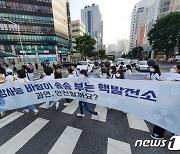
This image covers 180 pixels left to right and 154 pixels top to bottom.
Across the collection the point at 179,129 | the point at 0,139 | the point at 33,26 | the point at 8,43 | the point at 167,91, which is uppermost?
the point at 33,26

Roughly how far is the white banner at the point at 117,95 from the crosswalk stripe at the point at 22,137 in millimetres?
807

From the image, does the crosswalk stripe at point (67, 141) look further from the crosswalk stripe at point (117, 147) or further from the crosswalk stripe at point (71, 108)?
the crosswalk stripe at point (71, 108)

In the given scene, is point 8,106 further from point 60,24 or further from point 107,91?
point 60,24

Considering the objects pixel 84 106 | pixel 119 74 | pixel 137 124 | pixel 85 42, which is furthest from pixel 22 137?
pixel 85 42

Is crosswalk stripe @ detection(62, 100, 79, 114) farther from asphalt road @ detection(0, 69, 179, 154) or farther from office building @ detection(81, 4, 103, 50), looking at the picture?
office building @ detection(81, 4, 103, 50)

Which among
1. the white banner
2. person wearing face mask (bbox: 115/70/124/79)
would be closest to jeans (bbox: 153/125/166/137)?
the white banner

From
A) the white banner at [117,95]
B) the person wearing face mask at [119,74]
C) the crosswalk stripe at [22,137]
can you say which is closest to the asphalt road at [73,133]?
the crosswalk stripe at [22,137]

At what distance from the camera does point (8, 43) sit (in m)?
43.1

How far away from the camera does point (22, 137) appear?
11.1ft

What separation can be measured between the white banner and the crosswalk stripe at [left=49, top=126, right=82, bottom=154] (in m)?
1.03

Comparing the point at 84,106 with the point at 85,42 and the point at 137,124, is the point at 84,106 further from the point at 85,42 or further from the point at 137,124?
the point at 85,42

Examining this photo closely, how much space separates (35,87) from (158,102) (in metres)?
3.81

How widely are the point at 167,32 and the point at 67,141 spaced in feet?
125

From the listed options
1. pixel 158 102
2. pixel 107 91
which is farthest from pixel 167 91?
pixel 107 91
